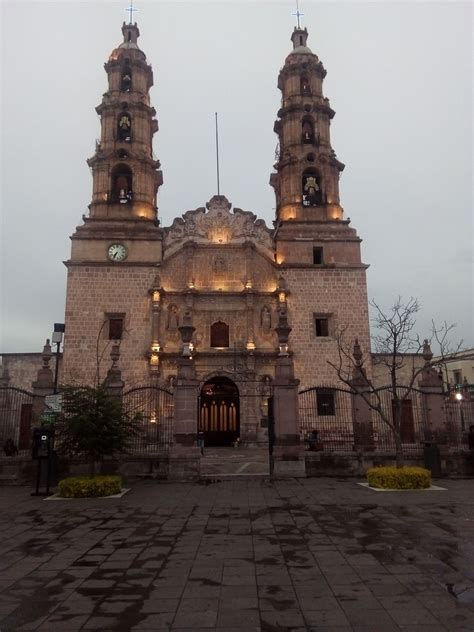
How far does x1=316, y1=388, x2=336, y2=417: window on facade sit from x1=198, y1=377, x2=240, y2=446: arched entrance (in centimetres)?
709

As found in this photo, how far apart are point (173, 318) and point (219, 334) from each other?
305cm

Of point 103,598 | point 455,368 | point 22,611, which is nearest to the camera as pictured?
point 22,611

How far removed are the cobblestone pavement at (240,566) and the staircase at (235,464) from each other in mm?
4530

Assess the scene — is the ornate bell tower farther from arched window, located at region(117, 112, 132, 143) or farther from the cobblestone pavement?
the cobblestone pavement

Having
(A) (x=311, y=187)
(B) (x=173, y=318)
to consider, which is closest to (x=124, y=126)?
(A) (x=311, y=187)

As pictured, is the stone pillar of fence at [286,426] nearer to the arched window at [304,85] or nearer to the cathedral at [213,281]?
the cathedral at [213,281]

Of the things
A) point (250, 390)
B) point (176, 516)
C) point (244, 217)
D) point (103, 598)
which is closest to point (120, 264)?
point (244, 217)

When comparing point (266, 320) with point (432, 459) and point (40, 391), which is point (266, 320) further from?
point (40, 391)

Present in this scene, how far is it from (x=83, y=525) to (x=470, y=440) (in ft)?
42.2

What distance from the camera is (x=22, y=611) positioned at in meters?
4.74

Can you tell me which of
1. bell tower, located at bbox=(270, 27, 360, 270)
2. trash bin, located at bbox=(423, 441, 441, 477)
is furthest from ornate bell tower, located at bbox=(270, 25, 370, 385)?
trash bin, located at bbox=(423, 441, 441, 477)

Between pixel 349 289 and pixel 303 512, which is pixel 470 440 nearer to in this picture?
pixel 303 512

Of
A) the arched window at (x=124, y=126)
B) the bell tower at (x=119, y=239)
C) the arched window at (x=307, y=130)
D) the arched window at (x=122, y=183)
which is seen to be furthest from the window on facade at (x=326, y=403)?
the arched window at (x=124, y=126)

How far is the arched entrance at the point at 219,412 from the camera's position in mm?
28734
